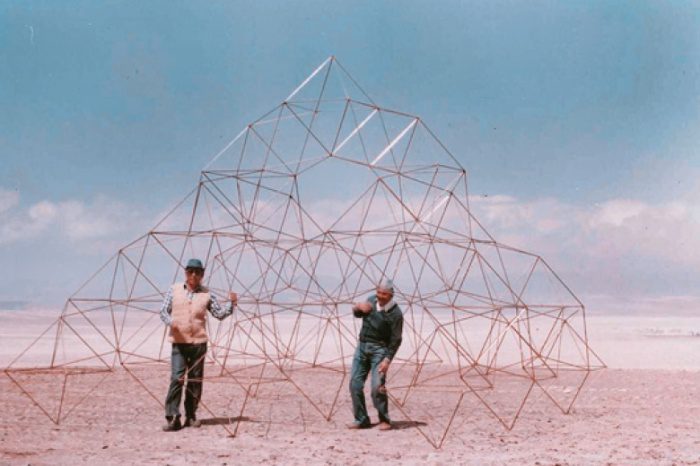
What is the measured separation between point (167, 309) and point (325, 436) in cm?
254

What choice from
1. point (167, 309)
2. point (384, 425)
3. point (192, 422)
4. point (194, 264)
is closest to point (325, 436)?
point (384, 425)

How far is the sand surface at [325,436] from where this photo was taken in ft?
24.8

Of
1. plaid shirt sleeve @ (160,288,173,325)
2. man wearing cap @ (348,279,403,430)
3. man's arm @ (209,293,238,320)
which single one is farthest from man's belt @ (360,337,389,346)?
plaid shirt sleeve @ (160,288,173,325)

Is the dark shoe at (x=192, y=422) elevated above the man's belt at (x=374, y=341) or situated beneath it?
situated beneath

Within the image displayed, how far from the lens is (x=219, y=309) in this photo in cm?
952

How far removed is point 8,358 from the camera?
25547 millimetres

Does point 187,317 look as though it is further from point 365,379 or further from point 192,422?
point 365,379

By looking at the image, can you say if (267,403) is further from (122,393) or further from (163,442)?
(163,442)

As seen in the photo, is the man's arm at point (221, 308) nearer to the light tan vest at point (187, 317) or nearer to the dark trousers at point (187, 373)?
the light tan vest at point (187, 317)

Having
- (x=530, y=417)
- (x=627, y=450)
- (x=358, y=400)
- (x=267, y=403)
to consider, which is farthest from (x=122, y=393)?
(x=627, y=450)

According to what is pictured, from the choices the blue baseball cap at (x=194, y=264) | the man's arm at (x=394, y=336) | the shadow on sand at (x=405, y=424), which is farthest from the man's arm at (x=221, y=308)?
the shadow on sand at (x=405, y=424)

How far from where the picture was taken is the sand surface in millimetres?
7547

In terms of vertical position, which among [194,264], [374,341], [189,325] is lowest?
[374,341]

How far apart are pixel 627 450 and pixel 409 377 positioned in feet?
29.3
